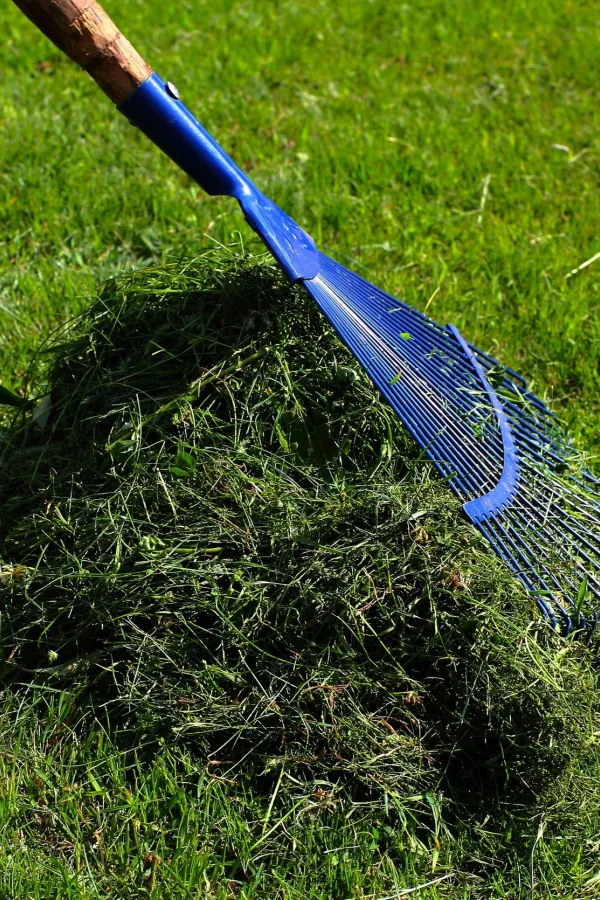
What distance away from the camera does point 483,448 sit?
2338mm

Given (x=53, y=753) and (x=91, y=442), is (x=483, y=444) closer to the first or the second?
(x=91, y=442)

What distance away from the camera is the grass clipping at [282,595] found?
77.5 inches

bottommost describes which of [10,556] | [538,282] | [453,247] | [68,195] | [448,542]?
[538,282]

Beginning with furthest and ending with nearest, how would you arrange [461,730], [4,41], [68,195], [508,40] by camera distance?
[508,40] → [4,41] → [68,195] → [461,730]

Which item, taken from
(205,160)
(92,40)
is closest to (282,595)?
(205,160)

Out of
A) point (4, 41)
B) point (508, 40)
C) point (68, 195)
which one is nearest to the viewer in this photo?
point (68, 195)

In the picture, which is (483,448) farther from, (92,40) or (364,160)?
(364,160)

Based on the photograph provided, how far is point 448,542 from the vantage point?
2.07m

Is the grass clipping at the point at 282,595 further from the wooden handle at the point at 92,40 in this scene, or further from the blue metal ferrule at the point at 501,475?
the wooden handle at the point at 92,40

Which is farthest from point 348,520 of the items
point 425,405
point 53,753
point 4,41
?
point 4,41

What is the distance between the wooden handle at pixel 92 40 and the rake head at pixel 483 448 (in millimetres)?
624

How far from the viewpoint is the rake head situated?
2184 millimetres

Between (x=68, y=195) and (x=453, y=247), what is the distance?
5.20 ft

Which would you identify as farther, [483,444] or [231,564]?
[483,444]
